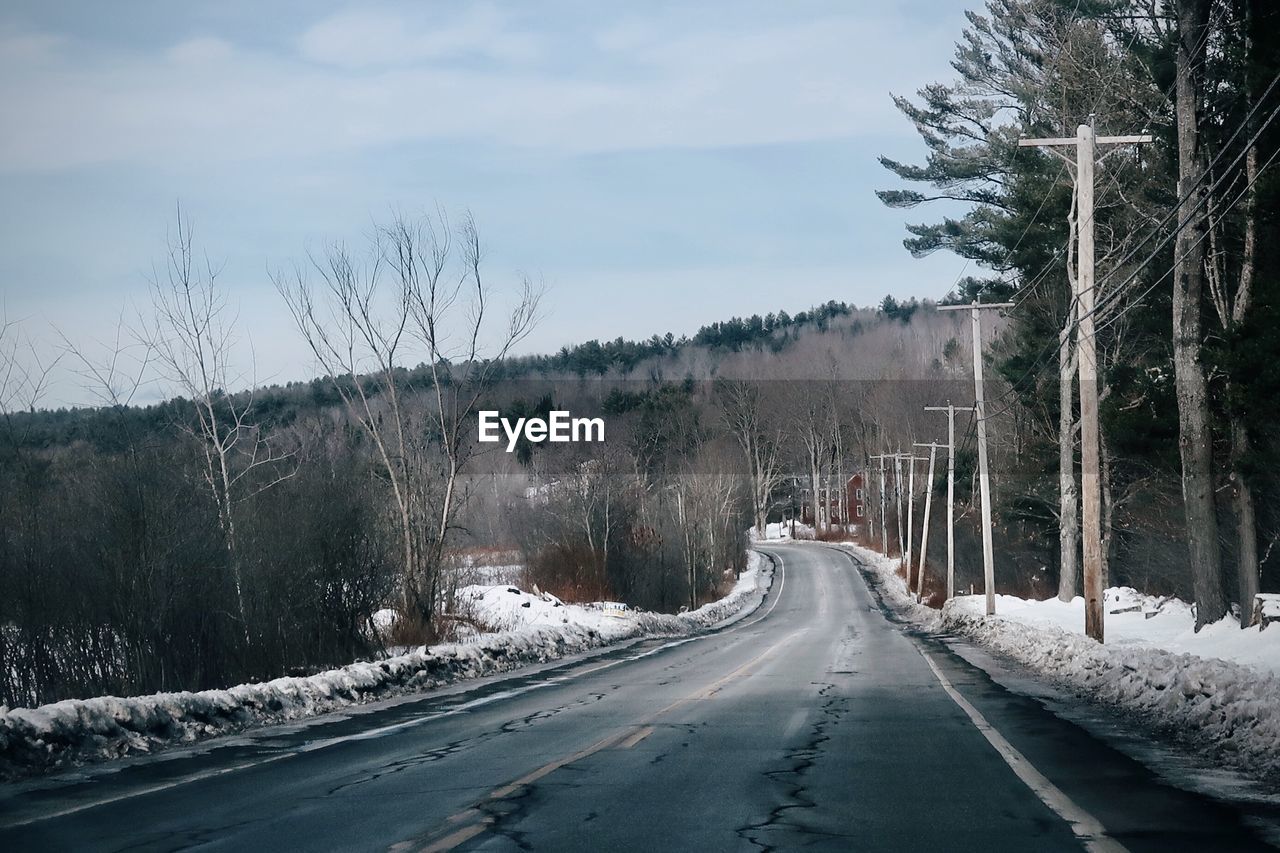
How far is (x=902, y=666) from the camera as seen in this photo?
24.3 metres

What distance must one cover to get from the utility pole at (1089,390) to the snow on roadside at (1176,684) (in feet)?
2.93

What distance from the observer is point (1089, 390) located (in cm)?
2283

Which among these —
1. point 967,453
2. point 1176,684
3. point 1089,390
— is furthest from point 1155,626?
point 967,453

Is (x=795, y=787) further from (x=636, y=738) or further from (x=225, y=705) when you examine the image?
(x=225, y=705)

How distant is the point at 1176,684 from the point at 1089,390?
970 centimetres

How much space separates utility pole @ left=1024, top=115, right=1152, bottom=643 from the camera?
2208 centimetres

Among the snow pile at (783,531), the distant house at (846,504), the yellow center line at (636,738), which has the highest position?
the yellow center line at (636,738)

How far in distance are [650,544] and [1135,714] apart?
4025cm

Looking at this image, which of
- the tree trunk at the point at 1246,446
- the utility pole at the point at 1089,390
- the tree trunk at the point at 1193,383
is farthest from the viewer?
the tree trunk at the point at 1246,446

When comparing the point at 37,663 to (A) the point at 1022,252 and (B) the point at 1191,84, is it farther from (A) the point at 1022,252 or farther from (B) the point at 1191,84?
(A) the point at 1022,252

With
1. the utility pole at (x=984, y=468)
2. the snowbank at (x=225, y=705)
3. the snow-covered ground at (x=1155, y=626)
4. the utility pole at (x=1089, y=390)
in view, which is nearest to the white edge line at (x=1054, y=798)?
the snow-covered ground at (x=1155, y=626)

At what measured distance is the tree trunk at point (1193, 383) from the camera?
22594 mm

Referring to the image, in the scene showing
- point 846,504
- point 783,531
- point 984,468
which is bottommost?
point 783,531

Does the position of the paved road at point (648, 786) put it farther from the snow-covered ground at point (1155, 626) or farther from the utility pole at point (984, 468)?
the utility pole at point (984, 468)
